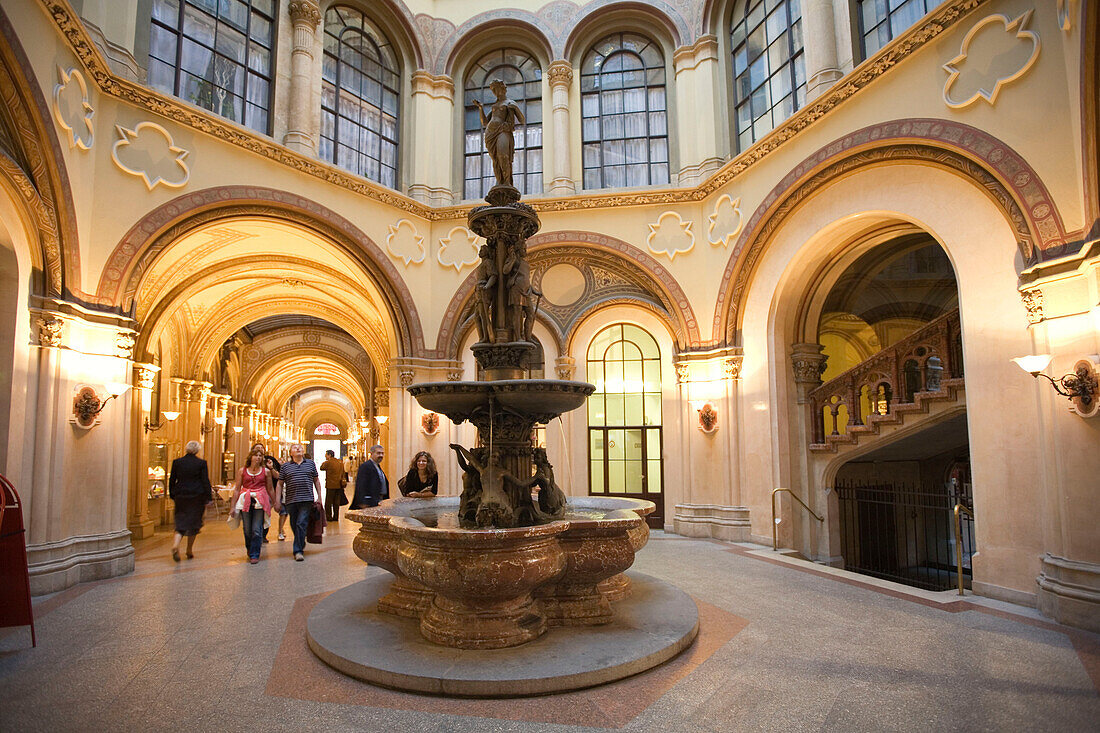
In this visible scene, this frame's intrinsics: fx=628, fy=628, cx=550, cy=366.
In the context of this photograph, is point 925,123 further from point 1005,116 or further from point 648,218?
point 648,218

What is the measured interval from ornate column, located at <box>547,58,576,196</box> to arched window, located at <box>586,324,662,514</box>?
3.36 meters

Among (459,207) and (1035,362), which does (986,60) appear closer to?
(1035,362)

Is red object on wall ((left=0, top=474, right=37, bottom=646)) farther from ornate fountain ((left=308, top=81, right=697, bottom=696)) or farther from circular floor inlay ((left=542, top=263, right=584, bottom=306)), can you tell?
circular floor inlay ((left=542, top=263, right=584, bottom=306))

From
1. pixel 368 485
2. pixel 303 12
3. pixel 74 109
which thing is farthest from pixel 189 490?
pixel 303 12

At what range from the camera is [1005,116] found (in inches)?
265

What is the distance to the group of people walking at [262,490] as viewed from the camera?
8539mm

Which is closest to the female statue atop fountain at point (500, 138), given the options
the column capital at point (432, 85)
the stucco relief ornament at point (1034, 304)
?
the stucco relief ornament at point (1034, 304)

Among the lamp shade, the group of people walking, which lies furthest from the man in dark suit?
the lamp shade

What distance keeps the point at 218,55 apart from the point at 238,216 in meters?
2.88

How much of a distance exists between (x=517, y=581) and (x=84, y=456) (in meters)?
6.67

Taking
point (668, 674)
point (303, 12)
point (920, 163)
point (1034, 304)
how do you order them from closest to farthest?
point (668, 674)
point (1034, 304)
point (920, 163)
point (303, 12)

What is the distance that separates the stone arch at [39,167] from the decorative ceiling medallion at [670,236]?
363 inches

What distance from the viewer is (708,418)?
11.5 metres

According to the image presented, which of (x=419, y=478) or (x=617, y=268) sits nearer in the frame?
(x=419, y=478)
